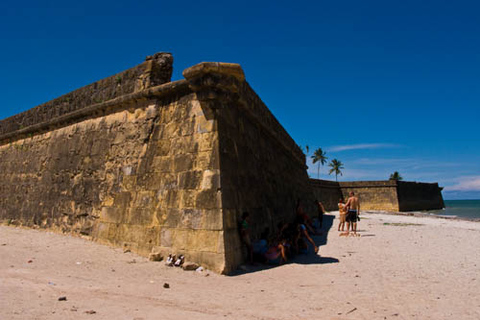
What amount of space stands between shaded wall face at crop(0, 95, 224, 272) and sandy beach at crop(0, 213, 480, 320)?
1.69 feet

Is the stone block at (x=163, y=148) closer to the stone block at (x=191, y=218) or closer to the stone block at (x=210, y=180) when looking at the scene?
the stone block at (x=210, y=180)

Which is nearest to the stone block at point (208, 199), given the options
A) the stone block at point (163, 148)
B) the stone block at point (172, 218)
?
the stone block at point (172, 218)

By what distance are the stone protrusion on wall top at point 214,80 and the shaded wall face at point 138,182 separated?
378 millimetres

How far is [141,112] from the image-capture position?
23.3 feet

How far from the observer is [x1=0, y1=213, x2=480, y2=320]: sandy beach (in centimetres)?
333

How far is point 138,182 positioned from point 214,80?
2637mm

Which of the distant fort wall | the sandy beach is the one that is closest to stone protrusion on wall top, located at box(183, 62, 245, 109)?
the sandy beach

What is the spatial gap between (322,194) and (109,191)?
2431cm

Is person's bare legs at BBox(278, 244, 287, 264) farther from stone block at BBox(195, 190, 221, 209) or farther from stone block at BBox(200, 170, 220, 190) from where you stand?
stone block at BBox(200, 170, 220, 190)

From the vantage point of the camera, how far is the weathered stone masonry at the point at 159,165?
5477 mm

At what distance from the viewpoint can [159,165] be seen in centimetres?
628

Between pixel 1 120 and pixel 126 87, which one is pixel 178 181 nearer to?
pixel 126 87

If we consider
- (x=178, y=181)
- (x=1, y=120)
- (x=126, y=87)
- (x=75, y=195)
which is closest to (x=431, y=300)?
(x=178, y=181)

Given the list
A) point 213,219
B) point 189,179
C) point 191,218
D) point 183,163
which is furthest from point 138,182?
point 213,219
